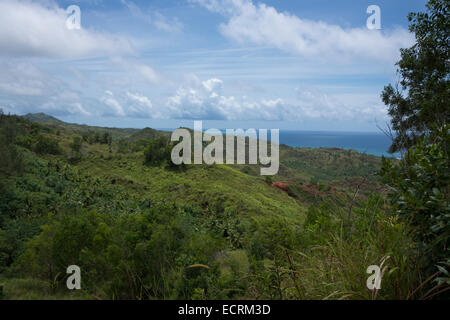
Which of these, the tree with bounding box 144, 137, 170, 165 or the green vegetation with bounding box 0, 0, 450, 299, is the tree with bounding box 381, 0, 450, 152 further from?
the tree with bounding box 144, 137, 170, 165

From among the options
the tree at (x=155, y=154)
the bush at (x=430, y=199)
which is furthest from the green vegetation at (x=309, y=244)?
the tree at (x=155, y=154)

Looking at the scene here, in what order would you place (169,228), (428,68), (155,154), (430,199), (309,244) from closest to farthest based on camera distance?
(430,199) < (309,244) < (169,228) < (428,68) < (155,154)

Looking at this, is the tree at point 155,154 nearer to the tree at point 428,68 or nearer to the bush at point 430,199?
the tree at point 428,68

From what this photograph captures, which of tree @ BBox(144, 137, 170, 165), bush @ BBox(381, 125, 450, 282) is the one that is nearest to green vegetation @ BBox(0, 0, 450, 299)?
bush @ BBox(381, 125, 450, 282)

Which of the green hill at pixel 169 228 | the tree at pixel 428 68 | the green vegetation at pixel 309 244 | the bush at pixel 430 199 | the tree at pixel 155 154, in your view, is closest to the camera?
the bush at pixel 430 199

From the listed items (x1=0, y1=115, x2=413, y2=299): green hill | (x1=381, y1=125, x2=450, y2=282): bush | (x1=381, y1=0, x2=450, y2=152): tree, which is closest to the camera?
(x1=381, y1=125, x2=450, y2=282): bush

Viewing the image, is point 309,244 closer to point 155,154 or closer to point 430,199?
point 430,199

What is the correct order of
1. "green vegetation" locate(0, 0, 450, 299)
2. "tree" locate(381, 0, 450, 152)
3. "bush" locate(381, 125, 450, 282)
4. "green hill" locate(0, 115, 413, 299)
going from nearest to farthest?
"bush" locate(381, 125, 450, 282)
"green vegetation" locate(0, 0, 450, 299)
"green hill" locate(0, 115, 413, 299)
"tree" locate(381, 0, 450, 152)

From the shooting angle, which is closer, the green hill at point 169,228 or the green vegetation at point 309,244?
the green vegetation at point 309,244

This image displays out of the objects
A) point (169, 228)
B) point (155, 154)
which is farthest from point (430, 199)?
point (155, 154)

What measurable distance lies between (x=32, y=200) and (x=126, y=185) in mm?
14407

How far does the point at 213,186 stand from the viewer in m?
34.6
